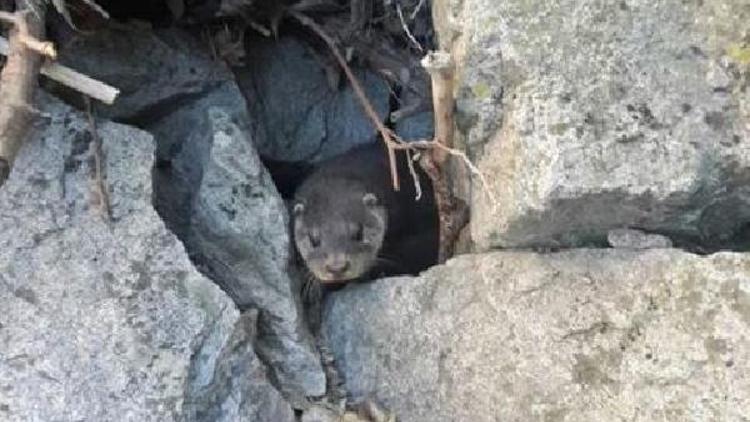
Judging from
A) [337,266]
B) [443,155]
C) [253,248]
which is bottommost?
[337,266]

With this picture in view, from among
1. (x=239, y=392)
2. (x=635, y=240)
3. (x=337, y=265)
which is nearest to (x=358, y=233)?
(x=337, y=265)

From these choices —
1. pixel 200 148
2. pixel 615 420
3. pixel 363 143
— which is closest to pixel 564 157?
pixel 615 420

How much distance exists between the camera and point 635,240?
2955 millimetres

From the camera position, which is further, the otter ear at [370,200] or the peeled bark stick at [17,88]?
the otter ear at [370,200]

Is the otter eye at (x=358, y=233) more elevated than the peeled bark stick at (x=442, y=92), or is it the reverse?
the peeled bark stick at (x=442, y=92)

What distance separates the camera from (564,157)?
280 cm

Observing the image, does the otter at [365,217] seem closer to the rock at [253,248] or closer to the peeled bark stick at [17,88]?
the rock at [253,248]

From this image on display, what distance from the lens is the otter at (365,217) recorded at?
4316 mm

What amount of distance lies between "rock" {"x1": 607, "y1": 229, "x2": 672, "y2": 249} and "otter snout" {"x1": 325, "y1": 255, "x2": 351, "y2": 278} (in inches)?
50.3

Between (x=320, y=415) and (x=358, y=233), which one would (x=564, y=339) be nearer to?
(x=320, y=415)

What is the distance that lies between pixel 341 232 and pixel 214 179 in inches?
39.8

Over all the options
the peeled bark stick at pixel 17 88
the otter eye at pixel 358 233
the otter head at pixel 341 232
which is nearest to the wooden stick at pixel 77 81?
the peeled bark stick at pixel 17 88

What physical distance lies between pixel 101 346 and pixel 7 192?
47 cm

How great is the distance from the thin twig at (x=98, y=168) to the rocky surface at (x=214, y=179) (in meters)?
0.27
